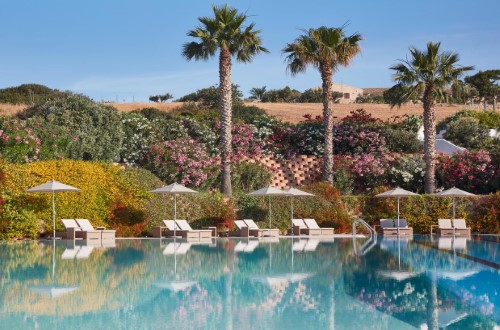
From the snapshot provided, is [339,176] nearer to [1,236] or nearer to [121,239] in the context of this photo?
[121,239]

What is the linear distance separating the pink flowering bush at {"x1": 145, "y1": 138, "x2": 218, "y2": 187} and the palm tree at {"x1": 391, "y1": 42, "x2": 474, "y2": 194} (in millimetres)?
8865

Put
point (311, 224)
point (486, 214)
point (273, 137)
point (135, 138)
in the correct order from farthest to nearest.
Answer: point (273, 137), point (135, 138), point (486, 214), point (311, 224)

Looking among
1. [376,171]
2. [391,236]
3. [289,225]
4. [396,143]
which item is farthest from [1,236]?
[396,143]

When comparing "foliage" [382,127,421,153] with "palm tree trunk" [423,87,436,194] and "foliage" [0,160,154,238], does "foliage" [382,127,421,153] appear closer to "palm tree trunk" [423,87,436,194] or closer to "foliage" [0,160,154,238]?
"palm tree trunk" [423,87,436,194]

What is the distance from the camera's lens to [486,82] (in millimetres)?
78938

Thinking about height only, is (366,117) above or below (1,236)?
above

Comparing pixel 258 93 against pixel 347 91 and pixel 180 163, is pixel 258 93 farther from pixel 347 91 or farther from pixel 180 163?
pixel 180 163

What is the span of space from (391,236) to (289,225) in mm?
4041

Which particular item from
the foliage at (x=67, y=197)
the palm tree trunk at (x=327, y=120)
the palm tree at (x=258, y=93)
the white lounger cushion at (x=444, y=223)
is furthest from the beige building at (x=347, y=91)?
the foliage at (x=67, y=197)

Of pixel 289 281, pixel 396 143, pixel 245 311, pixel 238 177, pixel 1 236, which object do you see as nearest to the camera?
pixel 245 311

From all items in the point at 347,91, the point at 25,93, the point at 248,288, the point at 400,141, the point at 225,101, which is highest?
the point at 347,91

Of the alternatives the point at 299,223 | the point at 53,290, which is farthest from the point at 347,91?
the point at 53,290

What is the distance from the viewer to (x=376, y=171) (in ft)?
111

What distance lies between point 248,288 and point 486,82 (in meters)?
71.3
